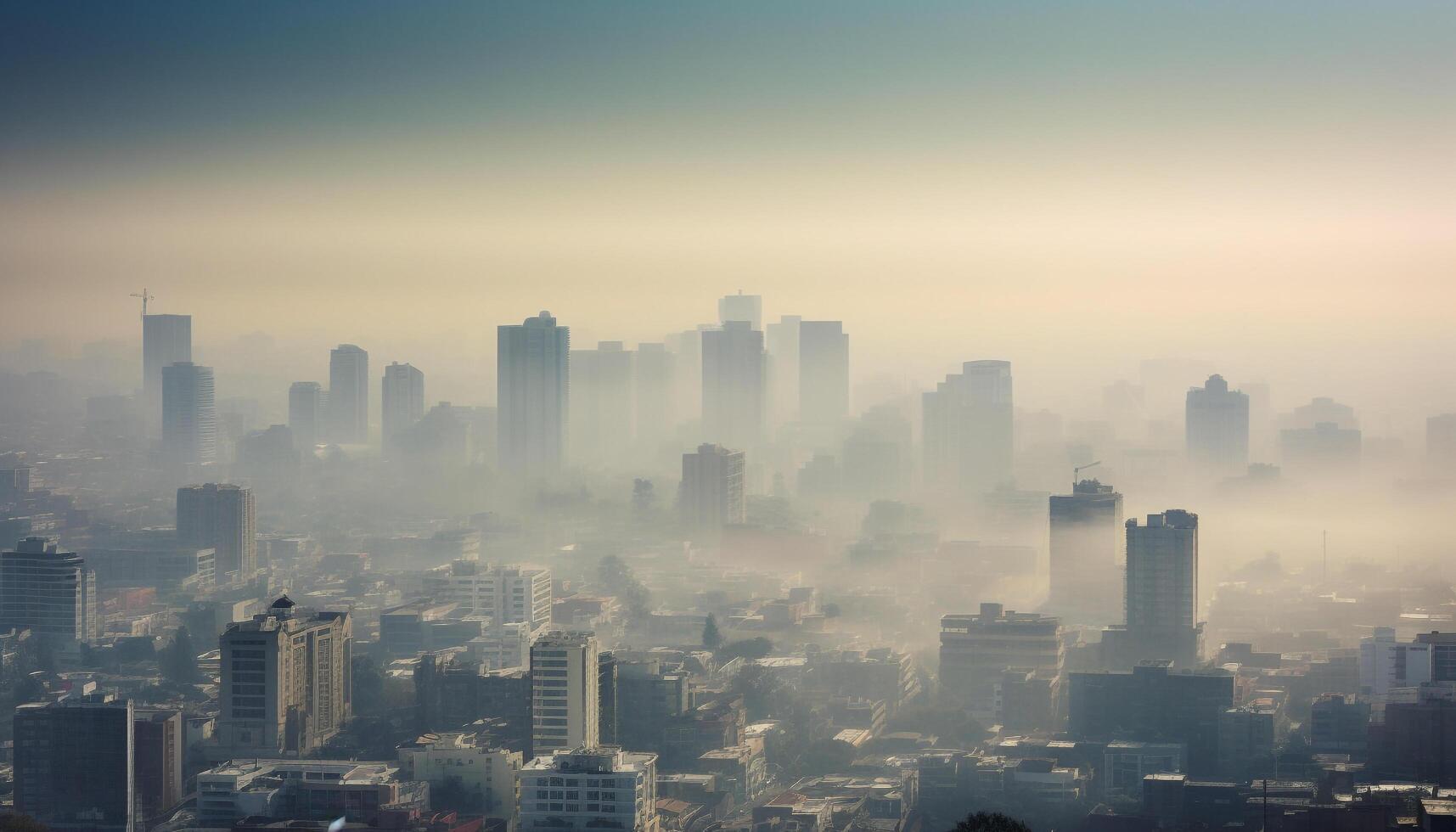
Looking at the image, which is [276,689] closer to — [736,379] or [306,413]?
[306,413]

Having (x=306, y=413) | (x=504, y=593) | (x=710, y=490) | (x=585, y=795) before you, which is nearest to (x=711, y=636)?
(x=504, y=593)

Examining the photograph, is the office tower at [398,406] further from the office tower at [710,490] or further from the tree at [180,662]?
the tree at [180,662]

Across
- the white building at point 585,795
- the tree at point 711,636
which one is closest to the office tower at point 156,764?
the white building at point 585,795

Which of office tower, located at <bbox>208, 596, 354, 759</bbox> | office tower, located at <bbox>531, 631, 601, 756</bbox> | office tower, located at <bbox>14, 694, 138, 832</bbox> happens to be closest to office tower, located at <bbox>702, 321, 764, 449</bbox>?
office tower, located at <bbox>208, 596, 354, 759</bbox>

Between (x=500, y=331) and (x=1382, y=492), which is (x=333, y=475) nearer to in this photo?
(x=500, y=331)

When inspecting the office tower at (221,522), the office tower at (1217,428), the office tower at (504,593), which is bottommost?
the office tower at (504,593)

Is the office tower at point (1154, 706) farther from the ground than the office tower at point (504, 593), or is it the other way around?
the office tower at point (504, 593)

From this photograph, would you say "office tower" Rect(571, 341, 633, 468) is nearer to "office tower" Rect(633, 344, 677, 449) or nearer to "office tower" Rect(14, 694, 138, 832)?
"office tower" Rect(633, 344, 677, 449)

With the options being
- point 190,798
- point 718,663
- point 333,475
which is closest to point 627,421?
point 333,475
